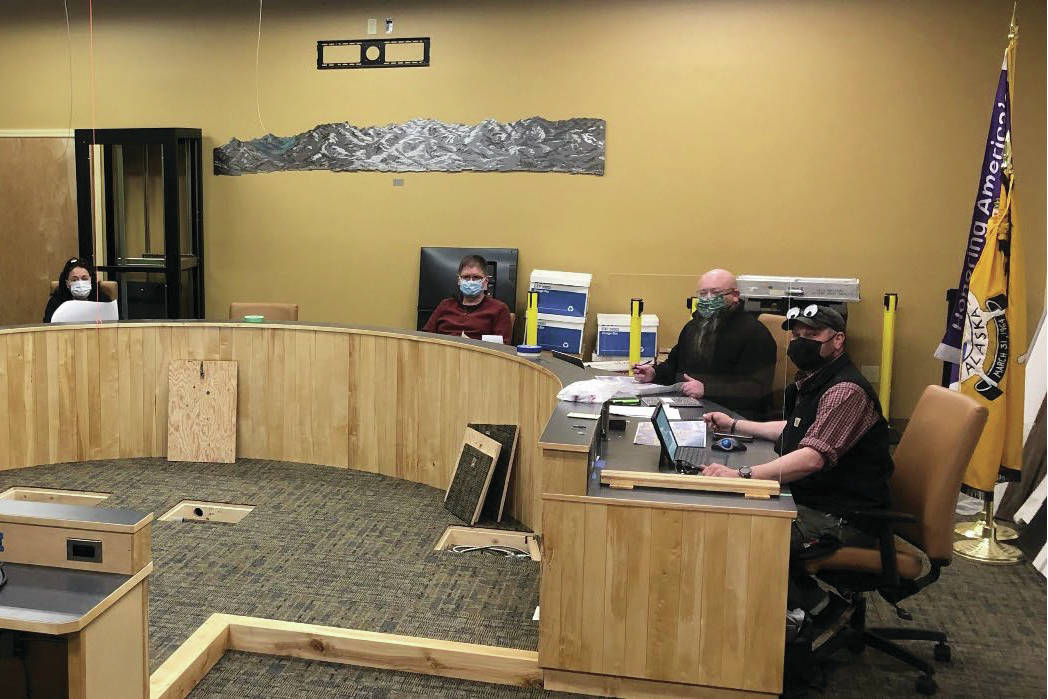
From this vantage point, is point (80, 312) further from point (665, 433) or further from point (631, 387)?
point (665, 433)

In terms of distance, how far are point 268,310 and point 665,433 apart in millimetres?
3855

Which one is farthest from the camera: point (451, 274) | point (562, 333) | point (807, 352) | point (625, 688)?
point (451, 274)

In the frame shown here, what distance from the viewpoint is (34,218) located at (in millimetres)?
8180

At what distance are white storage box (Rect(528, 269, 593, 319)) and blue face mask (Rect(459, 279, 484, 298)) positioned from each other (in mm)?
896

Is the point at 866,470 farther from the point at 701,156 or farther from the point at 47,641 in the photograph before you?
the point at 701,156

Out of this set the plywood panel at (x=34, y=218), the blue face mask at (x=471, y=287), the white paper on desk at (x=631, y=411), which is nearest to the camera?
the white paper on desk at (x=631, y=411)

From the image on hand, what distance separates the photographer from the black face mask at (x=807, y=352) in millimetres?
3465

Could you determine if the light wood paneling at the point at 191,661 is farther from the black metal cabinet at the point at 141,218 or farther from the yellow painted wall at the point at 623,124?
the black metal cabinet at the point at 141,218

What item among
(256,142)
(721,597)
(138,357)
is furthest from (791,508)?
(256,142)

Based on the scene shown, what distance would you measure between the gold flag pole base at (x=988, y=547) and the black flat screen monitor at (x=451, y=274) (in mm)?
3682

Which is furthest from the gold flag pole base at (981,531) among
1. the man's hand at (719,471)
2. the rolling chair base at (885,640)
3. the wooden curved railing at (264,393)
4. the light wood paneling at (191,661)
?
the light wood paneling at (191,661)

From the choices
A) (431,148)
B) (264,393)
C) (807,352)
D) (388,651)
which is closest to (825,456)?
(807,352)

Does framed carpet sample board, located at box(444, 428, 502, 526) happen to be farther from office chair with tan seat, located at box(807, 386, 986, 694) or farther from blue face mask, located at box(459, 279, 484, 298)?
office chair with tan seat, located at box(807, 386, 986, 694)

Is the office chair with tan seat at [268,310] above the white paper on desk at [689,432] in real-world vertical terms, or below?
above
